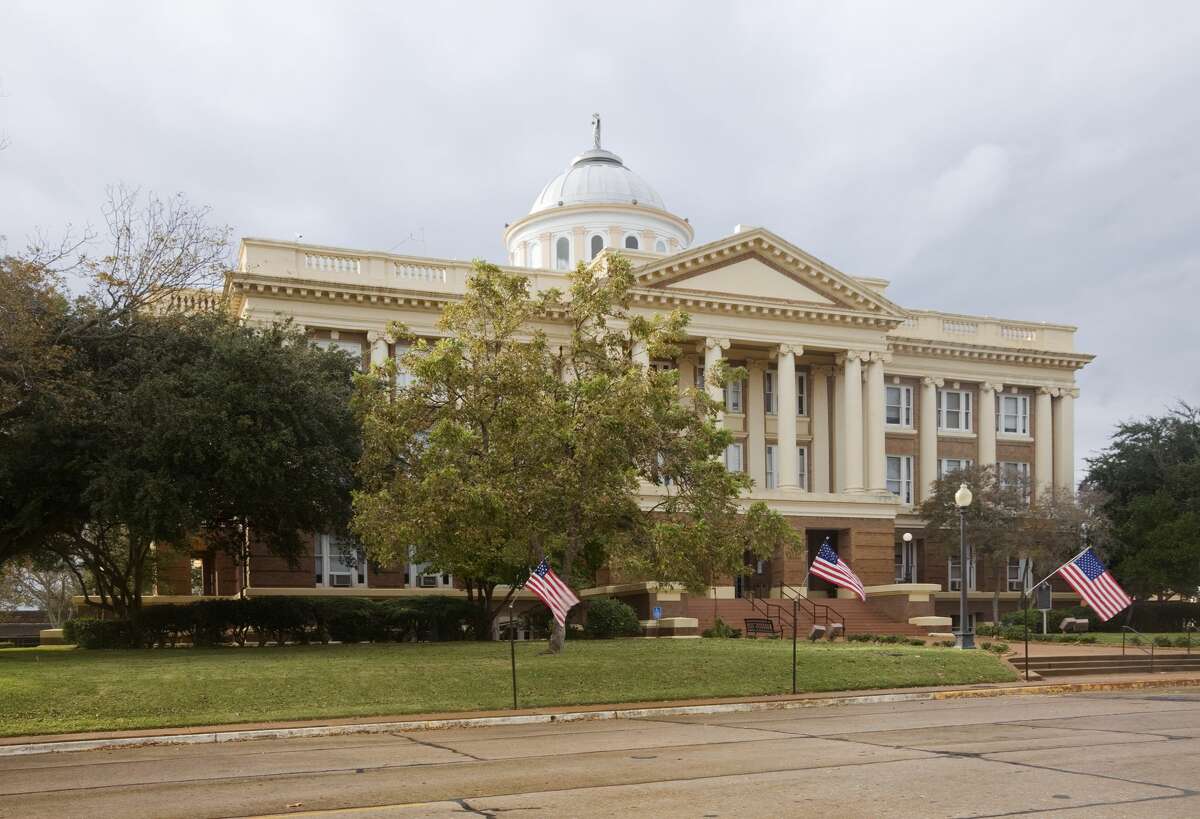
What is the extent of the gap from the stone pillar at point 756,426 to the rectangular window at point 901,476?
7.63 metres

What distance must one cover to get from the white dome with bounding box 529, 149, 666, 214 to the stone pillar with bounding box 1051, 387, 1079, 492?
24.1 m

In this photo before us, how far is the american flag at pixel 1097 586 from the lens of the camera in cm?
2664

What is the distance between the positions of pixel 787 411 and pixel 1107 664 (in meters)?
24.1

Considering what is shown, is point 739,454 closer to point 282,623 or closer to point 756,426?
point 756,426

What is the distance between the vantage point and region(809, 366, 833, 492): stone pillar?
56688mm

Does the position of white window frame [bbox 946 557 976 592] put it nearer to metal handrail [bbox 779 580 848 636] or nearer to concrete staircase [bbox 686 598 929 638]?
concrete staircase [bbox 686 598 929 638]

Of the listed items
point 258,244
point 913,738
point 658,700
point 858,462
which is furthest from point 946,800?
point 858,462

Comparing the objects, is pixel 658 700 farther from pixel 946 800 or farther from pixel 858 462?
pixel 858 462

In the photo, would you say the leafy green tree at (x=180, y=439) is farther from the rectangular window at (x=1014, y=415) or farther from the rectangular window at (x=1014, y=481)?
the rectangular window at (x=1014, y=415)

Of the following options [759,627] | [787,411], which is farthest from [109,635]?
[787,411]

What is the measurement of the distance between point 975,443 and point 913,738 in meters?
47.3

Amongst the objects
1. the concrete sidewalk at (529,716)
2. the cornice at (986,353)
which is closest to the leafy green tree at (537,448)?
the concrete sidewalk at (529,716)

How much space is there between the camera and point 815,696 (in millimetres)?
24156

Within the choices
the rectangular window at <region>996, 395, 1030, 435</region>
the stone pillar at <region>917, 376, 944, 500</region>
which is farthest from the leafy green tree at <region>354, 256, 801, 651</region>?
the rectangular window at <region>996, 395, 1030, 435</region>
